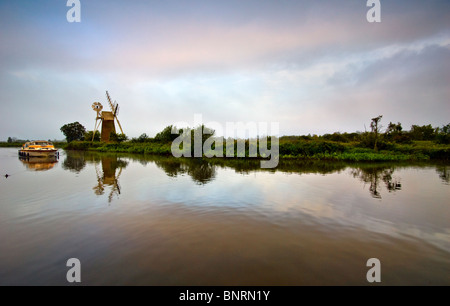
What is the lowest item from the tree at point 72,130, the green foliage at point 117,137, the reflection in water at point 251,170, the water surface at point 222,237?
the water surface at point 222,237

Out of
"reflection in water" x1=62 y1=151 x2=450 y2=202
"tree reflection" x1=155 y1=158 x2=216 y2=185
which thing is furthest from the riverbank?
"tree reflection" x1=155 y1=158 x2=216 y2=185

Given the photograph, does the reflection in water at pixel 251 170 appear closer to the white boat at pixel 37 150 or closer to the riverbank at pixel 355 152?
the riverbank at pixel 355 152

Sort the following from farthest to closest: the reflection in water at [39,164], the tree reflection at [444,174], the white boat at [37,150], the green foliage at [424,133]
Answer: the green foliage at [424,133] → the white boat at [37,150] → the reflection in water at [39,164] → the tree reflection at [444,174]

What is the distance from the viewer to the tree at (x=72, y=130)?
8569 cm

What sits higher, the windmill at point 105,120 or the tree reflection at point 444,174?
the windmill at point 105,120

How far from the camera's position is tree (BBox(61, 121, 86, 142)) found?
85.7 meters

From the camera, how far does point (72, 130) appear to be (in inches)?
3403

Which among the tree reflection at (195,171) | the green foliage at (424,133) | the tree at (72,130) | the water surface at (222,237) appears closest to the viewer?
the water surface at (222,237)

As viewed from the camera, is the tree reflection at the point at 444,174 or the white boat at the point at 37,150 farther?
the white boat at the point at 37,150

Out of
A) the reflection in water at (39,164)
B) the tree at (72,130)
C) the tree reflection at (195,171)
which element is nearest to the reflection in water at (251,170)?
the tree reflection at (195,171)

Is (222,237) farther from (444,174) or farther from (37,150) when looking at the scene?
(37,150)

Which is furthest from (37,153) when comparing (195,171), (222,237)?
(222,237)

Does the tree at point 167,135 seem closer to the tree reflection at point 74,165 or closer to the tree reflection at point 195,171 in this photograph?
the tree reflection at point 74,165
